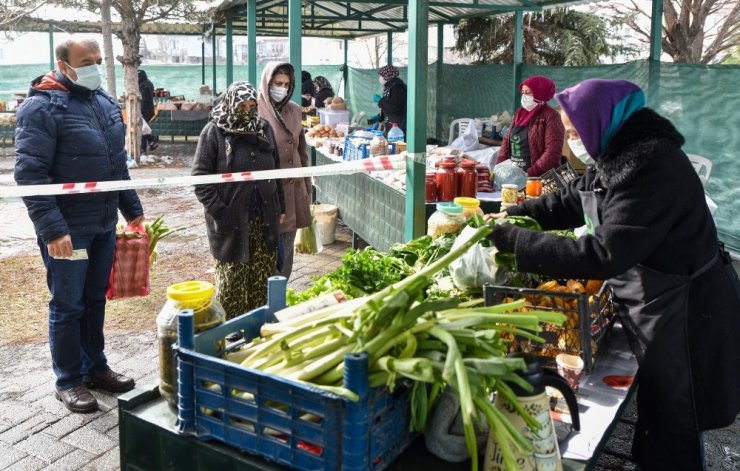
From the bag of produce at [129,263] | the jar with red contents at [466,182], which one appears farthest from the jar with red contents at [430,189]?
the bag of produce at [129,263]

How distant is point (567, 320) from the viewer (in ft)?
8.54

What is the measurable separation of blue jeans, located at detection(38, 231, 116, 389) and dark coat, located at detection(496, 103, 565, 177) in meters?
4.00

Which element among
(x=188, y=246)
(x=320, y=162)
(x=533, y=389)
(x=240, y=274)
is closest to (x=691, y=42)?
(x=320, y=162)

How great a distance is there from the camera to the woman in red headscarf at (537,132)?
Result: 668 cm

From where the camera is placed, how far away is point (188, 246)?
8680 millimetres

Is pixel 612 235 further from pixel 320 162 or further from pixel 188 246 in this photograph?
pixel 320 162

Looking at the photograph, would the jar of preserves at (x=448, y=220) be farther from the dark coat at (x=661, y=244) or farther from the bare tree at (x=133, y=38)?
the bare tree at (x=133, y=38)

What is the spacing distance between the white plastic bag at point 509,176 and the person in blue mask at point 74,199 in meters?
3.39

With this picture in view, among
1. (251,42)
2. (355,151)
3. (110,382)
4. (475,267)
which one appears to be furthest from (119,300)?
(251,42)

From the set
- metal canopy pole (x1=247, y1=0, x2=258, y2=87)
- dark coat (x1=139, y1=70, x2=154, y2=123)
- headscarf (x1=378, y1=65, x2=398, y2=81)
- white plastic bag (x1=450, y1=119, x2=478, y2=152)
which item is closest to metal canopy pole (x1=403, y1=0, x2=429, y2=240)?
white plastic bag (x1=450, y1=119, x2=478, y2=152)

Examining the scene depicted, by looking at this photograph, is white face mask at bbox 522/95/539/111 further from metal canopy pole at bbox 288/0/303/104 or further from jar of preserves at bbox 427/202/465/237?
jar of preserves at bbox 427/202/465/237

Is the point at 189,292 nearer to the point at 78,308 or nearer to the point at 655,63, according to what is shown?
the point at 78,308

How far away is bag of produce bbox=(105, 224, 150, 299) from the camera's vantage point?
463 cm

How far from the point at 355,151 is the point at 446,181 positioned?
9.00 ft
